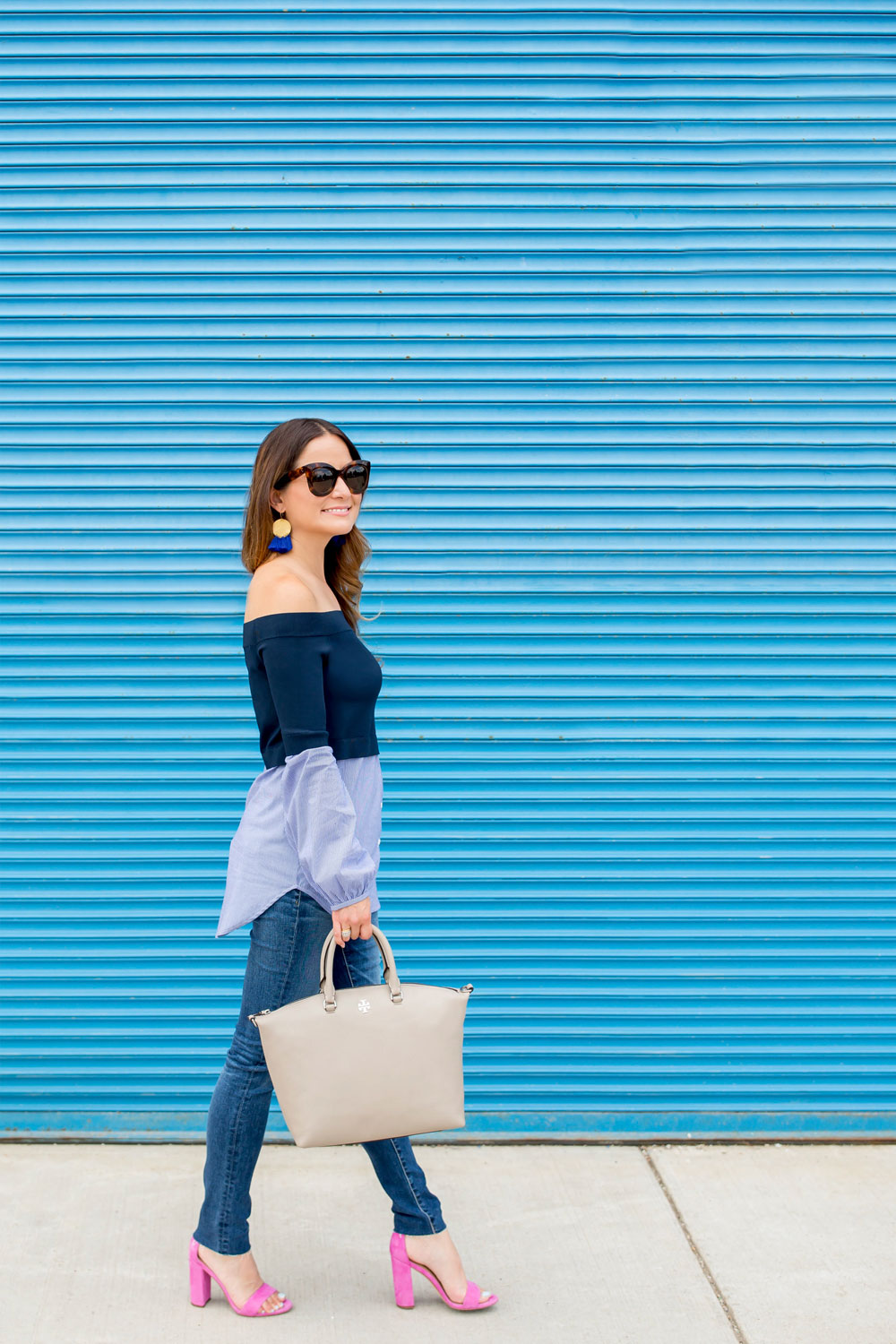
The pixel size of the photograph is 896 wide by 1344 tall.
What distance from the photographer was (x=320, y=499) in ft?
8.34

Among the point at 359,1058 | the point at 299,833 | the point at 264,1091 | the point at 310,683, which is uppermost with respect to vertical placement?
the point at 310,683

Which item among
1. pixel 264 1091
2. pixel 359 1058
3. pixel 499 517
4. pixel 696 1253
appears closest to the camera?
pixel 359 1058

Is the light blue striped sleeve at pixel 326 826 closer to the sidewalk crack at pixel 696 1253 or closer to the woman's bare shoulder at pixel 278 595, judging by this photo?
the woman's bare shoulder at pixel 278 595

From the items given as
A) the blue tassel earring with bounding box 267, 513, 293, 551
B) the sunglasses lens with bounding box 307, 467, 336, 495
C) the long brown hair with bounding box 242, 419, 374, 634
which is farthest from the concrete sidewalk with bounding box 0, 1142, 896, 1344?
the sunglasses lens with bounding box 307, 467, 336, 495

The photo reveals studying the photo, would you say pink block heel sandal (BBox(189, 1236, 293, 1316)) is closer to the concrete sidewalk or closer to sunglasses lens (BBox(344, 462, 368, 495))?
the concrete sidewalk

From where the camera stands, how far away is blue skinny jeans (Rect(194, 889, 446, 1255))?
8.46ft

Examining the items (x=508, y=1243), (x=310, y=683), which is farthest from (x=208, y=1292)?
(x=310, y=683)

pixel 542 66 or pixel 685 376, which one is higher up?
pixel 542 66

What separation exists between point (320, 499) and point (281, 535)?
115 mm

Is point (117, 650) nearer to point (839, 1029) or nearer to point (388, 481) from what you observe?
point (388, 481)

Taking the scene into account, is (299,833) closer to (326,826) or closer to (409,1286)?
(326,826)

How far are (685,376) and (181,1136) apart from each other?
2581 millimetres

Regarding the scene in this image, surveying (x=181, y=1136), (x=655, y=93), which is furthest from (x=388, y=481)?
(x=181, y=1136)

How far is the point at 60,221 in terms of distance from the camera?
11.0 ft
